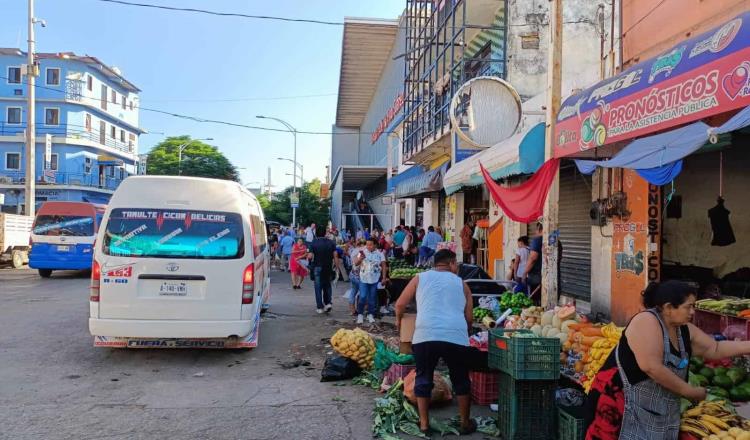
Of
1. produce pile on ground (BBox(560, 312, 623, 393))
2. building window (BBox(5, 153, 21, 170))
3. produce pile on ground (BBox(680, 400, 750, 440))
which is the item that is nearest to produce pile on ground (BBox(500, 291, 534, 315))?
produce pile on ground (BBox(560, 312, 623, 393))

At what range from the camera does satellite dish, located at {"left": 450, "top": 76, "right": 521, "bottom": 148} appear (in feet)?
32.5

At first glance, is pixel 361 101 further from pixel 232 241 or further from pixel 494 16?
pixel 232 241

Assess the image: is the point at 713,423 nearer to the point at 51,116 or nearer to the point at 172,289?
the point at 172,289

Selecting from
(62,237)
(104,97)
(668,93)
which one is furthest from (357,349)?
(104,97)

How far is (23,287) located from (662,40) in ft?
51.5

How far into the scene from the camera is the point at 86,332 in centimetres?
888

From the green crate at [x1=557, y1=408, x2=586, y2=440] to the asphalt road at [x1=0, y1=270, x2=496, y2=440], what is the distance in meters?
1.27

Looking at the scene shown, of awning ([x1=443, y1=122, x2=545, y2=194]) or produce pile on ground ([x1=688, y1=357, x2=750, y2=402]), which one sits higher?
awning ([x1=443, y1=122, x2=545, y2=194])

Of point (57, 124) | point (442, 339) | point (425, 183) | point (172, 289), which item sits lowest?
point (442, 339)

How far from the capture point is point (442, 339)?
4.79m

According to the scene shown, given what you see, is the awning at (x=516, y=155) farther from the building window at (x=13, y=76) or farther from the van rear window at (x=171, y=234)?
the building window at (x=13, y=76)

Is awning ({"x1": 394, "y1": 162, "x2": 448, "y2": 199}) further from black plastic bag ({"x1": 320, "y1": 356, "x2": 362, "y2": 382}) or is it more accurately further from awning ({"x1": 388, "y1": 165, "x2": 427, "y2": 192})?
black plastic bag ({"x1": 320, "y1": 356, "x2": 362, "y2": 382})

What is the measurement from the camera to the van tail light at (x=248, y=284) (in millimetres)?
7156

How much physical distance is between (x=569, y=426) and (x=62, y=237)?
1708 centimetres
